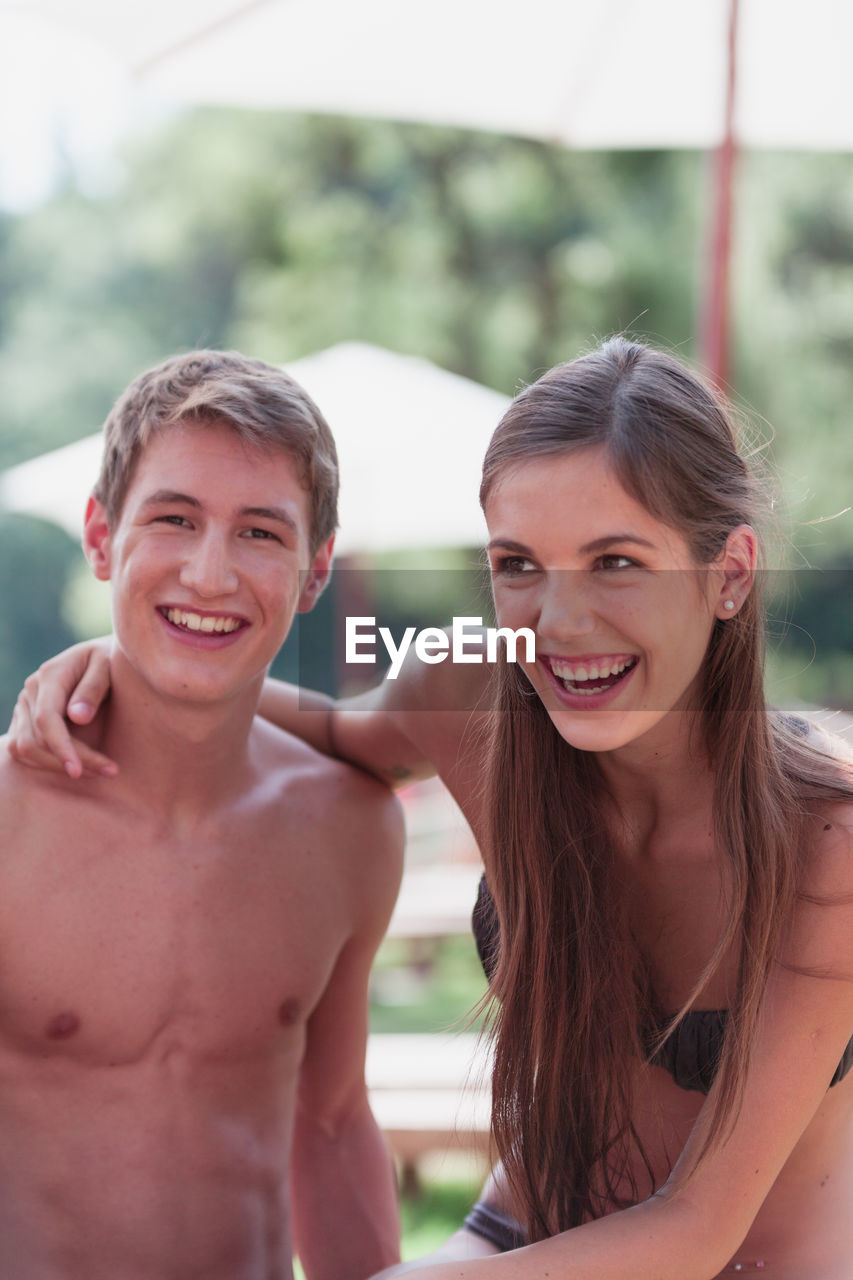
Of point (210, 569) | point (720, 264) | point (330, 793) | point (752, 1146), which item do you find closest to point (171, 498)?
point (210, 569)

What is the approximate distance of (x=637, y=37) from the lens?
4773 millimetres

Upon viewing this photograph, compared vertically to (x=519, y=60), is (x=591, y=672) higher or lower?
lower

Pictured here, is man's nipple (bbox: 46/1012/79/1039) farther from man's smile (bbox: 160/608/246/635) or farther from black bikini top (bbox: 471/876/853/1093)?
black bikini top (bbox: 471/876/853/1093)

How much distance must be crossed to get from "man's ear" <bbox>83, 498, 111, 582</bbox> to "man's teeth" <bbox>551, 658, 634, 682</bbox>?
2.81ft

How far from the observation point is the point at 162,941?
86.4 inches

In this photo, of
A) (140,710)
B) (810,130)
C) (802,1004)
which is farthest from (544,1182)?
(810,130)

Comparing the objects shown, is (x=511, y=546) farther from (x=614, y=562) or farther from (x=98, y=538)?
(x=98, y=538)

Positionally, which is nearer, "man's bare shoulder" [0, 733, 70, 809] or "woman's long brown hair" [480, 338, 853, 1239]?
"woman's long brown hair" [480, 338, 853, 1239]

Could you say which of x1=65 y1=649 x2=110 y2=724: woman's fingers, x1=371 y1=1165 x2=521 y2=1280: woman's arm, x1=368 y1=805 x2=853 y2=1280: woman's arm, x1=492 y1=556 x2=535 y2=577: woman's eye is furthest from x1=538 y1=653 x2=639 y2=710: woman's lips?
x1=371 y1=1165 x2=521 y2=1280: woman's arm

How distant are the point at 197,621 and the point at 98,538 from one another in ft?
1.08

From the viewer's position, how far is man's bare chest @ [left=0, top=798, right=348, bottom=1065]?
6.85 feet

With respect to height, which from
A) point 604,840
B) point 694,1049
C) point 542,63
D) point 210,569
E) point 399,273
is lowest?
point 694,1049

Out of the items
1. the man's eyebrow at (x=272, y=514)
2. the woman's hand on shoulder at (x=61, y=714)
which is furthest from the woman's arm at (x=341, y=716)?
the man's eyebrow at (x=272, y=514)

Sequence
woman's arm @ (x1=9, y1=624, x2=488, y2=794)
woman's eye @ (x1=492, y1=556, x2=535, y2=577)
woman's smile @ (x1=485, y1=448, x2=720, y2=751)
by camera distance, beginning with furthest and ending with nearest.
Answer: woman's arm @ (x1=9, y1=624, x2=488, y2=794)
woman's eye @ (x1=492, y1=556, x2=535, y2=577)
woman's smile @ (x1=485, y1=448, x2=720, y2=751)
